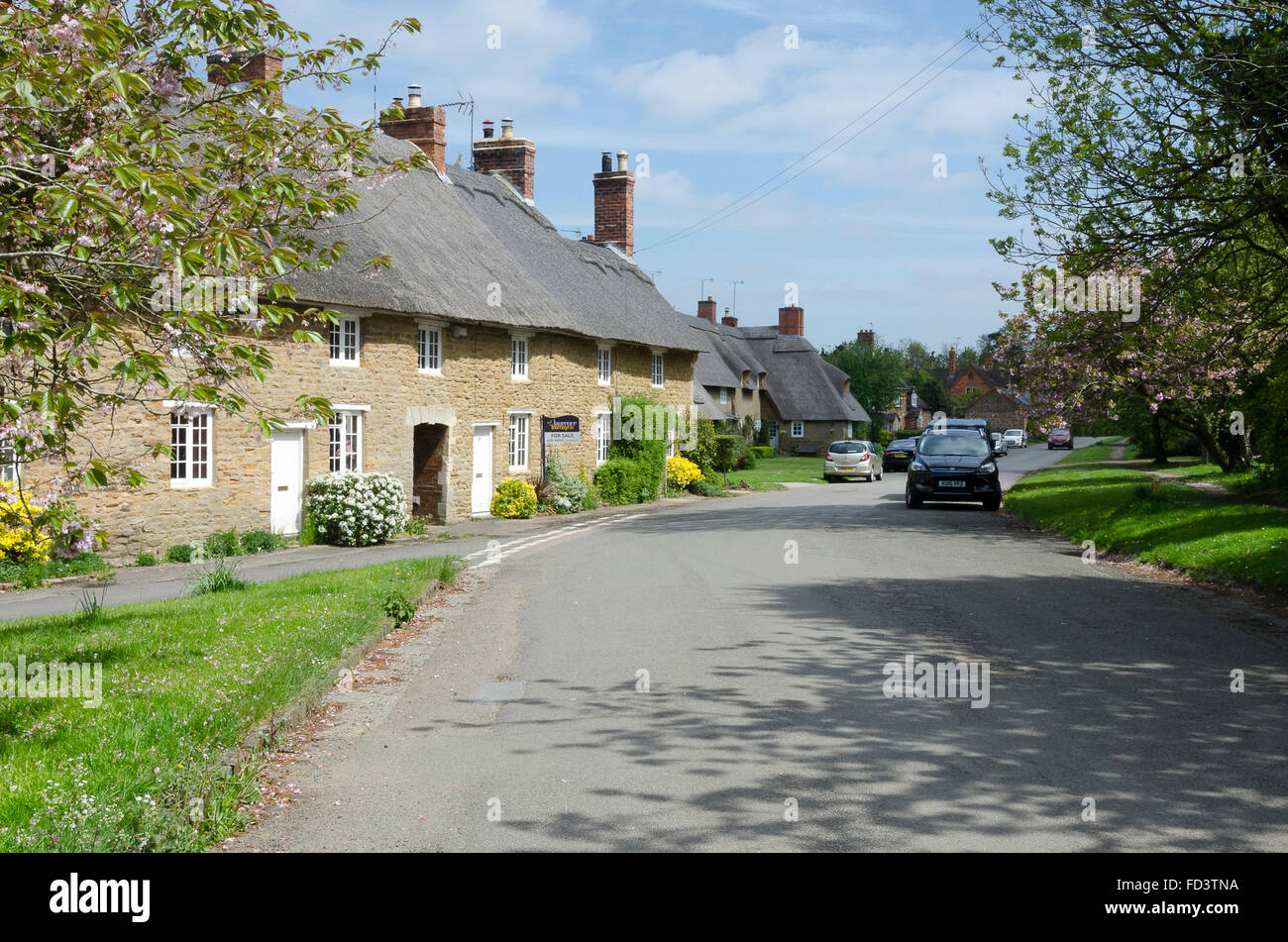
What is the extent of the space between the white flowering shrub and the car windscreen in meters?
13.6

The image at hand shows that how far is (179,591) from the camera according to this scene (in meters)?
14.2

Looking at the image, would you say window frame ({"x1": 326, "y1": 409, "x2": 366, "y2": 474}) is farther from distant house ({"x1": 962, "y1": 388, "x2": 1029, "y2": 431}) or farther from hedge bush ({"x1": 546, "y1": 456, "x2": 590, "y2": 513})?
distant house ({"x1": 962, "y1": 388, "x2": 1029, "y2": 431})

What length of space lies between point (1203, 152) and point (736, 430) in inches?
2075

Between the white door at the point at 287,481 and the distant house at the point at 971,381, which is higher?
the distant house at the point at 971,381

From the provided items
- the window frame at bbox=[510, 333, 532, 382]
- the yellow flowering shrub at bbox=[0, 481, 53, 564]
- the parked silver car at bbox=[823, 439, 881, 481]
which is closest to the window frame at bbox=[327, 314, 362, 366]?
the window frame at bbox=[510, 333, 532, 382]

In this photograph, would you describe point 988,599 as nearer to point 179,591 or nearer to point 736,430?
point 179,591

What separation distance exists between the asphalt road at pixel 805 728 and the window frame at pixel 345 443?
9676 mm

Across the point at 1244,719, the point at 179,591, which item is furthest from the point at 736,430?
the point at 1244,719

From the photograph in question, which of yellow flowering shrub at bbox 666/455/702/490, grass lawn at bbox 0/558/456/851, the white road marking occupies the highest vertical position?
yellow flowering shrub at bbox 666/455/702/490

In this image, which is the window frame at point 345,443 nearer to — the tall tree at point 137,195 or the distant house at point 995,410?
the tall tree at point 137,195

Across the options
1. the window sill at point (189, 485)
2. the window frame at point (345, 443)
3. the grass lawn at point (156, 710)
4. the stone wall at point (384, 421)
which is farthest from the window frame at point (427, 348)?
the grass lawn at point (156, 710)

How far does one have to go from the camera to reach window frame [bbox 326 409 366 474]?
2230 centimetres

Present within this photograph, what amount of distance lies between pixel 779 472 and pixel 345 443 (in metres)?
33.3

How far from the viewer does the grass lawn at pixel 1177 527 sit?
14.1 meters
